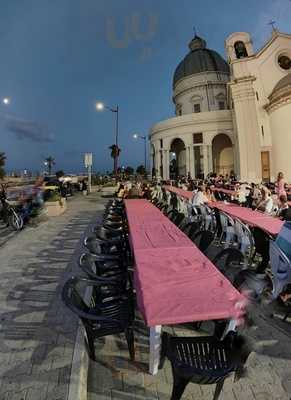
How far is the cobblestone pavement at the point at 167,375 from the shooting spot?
2874mm

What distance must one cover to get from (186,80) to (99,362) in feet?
175

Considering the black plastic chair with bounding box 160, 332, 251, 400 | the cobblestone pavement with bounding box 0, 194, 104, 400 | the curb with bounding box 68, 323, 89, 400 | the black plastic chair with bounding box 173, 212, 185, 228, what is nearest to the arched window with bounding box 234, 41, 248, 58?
the black plastic chair with bounding box 173, 212, 185, 228

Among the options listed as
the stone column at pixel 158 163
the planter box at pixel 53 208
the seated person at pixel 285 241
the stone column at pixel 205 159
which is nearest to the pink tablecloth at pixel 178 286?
the seated person at pixel 285 241

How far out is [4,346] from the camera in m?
3.54

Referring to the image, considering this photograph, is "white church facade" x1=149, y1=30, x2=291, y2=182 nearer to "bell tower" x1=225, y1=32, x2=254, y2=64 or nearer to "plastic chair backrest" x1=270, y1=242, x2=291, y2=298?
"bell tower" x1=225, y1=32, x2=254, y2=64

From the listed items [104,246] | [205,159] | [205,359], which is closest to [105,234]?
[104,246]

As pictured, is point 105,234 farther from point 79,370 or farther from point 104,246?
point 79,370

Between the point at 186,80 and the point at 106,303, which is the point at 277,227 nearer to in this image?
the point at 106,303

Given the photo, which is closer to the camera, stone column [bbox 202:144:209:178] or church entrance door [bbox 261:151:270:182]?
church entrance door [bbox 261:151:270:182]

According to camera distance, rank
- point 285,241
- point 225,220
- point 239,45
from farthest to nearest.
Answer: point 239,45 < point 225,220 < point 285,241

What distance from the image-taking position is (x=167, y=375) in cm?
317

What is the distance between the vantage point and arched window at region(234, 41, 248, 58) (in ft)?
118

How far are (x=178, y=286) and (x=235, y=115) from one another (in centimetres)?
3338

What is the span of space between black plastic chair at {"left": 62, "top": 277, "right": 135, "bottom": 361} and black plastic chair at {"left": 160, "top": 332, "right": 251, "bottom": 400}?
0.66 metres
